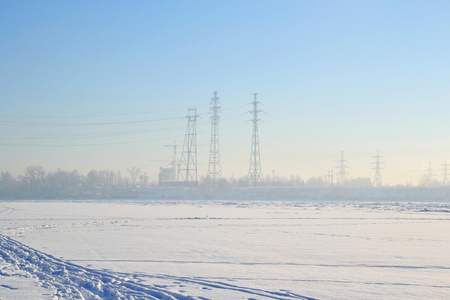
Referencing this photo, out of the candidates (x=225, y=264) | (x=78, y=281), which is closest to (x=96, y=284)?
(x=78, y=281)

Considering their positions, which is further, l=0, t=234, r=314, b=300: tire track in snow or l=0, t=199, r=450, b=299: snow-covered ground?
l=0, t=199, r=450, b=299: snow-covered ground

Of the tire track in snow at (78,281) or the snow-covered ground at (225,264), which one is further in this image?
the snow-covered ground at (225,264)

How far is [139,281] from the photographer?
9.49 m

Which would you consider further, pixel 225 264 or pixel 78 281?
pixel 225 264

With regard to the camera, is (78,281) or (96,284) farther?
(78,281)

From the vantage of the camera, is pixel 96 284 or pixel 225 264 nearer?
pixel 96 284

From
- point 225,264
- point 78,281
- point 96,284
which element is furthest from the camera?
point 225,264

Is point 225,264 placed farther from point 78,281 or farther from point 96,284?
point 78,281

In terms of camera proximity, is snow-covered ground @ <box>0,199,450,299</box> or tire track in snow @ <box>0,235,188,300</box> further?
snow-covered ground @ <box>0,199,450,299</box>

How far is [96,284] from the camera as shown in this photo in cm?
916

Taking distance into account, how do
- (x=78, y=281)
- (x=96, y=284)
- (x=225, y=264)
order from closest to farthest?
(x=96, y=284), (x=78, y=281), (x=225, y=264)

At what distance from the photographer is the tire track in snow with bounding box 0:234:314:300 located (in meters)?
8.28

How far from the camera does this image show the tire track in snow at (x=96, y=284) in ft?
27.2

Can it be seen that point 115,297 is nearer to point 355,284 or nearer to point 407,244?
point 355,284
